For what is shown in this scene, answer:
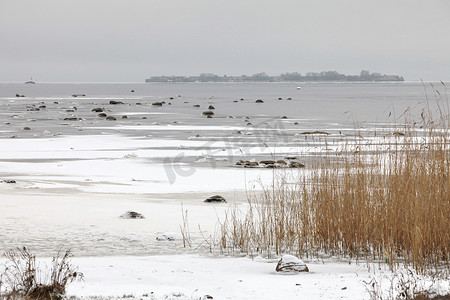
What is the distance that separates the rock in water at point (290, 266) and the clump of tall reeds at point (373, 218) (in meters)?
1.00

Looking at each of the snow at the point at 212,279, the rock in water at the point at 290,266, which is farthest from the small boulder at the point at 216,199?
the rock in water at the point at 290,266

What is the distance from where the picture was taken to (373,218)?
898cm

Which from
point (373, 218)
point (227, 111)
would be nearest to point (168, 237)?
point (373, 218)

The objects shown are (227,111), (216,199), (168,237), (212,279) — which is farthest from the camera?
(227,111)

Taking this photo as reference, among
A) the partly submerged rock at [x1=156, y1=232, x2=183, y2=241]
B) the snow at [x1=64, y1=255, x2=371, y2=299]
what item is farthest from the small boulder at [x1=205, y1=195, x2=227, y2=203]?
the snow at [x1=64, y1=255, x2=371, y2=299]

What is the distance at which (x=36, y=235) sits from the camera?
986 cm

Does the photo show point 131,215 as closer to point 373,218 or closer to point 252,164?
point 373,218

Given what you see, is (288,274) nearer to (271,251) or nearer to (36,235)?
(271,251)

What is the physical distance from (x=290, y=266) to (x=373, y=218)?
1705 millimetres

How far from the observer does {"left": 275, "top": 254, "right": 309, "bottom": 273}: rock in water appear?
26.0ft

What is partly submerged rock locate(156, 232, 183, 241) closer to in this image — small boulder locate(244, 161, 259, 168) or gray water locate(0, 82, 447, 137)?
gray water locate(0, 82, 447, 137)

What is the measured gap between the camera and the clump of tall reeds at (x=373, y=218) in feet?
27.6

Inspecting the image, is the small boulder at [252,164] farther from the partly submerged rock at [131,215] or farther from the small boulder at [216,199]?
the partly submerged rock at [131,215]

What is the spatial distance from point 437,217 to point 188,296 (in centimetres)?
371
